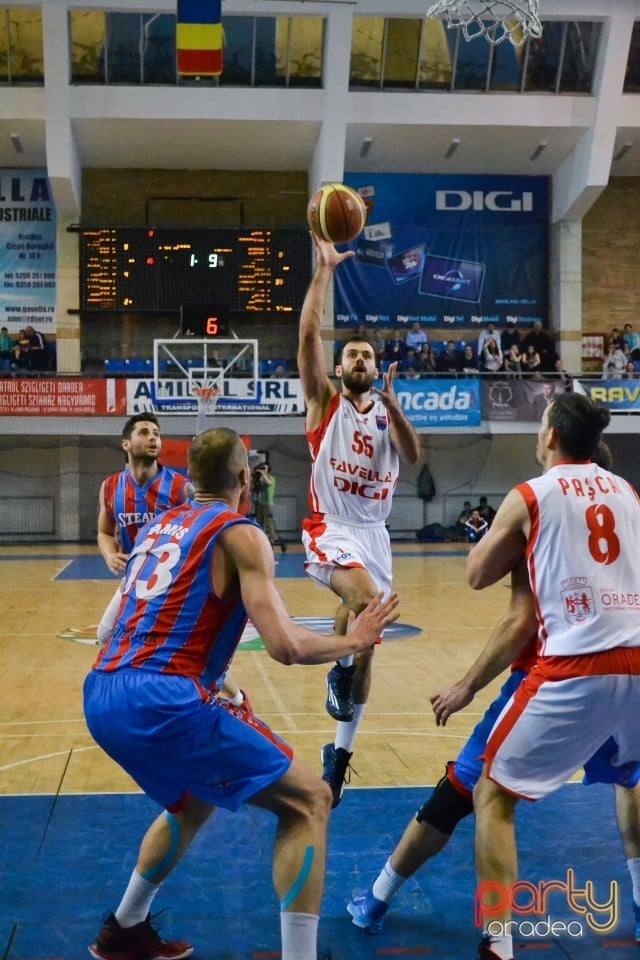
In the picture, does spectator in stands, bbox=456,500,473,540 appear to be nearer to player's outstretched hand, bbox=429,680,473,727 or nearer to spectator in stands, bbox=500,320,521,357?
spectator in stands, bbox=500,320,521,357

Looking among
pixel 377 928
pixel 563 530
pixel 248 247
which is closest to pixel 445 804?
pixel 377 928

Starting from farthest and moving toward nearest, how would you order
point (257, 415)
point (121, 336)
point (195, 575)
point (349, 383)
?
point (121, 336) < point (257, 415) < point (349, 383) < point (195, 575)

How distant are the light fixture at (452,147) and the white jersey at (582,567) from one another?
69.2 ft

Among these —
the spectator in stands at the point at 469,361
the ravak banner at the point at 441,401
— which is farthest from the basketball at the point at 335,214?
the spectator in stands at the point at 469,361

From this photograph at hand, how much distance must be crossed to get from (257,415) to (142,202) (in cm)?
704

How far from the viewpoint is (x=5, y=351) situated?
75.2 ft

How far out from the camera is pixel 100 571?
17125 millimetres

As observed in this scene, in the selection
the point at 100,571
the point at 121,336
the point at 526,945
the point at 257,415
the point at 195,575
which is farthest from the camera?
the point at 121,336

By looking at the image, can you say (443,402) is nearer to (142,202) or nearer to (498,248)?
(498,248)

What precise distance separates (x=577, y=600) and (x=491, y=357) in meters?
20.2

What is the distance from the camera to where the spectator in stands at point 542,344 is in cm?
2320

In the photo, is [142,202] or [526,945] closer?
[526,945]

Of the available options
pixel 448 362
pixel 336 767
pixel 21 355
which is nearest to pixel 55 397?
pixel 21 355

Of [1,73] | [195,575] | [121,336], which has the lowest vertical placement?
[195,575]
